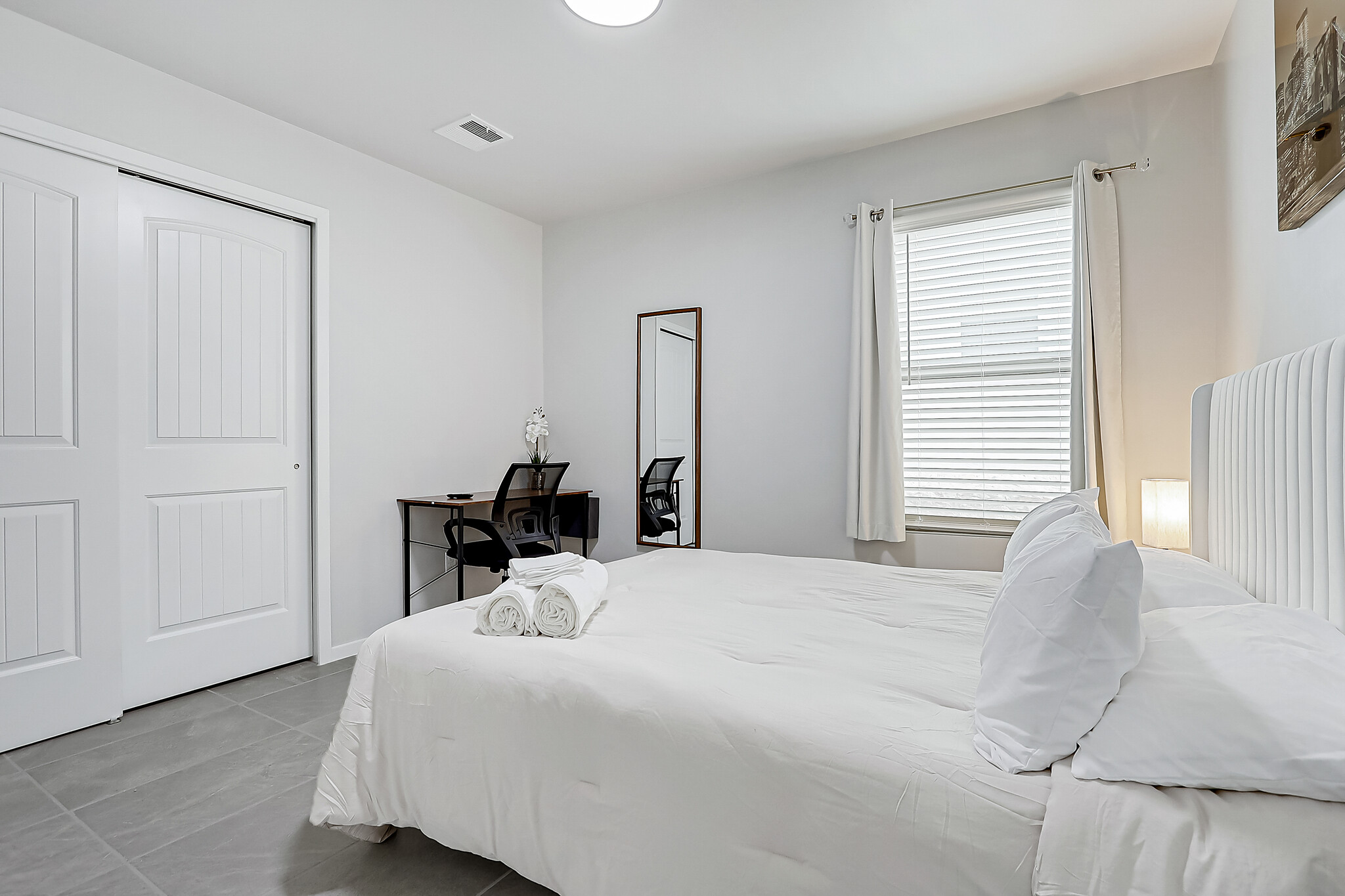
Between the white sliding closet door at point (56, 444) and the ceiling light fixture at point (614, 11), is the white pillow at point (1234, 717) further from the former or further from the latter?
the white sliding closet door at point (56, 444)

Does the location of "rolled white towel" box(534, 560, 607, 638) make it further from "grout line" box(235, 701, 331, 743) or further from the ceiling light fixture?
the ceiling light fixture

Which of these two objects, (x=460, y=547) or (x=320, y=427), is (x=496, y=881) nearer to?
(x=460, y=547)

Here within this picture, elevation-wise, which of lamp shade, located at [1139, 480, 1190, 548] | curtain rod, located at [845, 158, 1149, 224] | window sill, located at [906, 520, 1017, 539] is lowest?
window sill, located at [906, 520, 1017, 539]

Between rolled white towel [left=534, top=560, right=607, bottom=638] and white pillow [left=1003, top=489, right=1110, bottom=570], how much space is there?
1049 millimetres

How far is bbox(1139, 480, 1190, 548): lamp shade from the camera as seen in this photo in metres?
2.56

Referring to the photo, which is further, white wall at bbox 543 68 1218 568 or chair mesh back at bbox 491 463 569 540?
chair mesh back at bbox 491 463 569 540

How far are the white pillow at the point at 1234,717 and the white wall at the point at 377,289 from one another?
342 cm

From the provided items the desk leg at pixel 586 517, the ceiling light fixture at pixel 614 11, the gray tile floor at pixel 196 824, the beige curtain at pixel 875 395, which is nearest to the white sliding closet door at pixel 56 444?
the gray tile floor at pixel 196 824

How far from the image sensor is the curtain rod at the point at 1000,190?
2824mm

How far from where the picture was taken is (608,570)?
2521mm

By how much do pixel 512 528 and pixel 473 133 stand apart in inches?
79.9

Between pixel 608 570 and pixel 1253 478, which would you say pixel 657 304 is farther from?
pixel 1253 478

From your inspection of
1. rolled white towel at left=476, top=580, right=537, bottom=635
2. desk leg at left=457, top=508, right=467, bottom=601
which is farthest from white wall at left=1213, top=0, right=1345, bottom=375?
desk leg at left=457, top=508, right=467, bottom=601

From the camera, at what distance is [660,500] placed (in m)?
4.15
